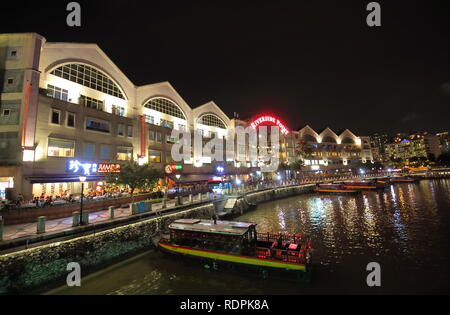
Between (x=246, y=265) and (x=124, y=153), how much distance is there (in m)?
27.0

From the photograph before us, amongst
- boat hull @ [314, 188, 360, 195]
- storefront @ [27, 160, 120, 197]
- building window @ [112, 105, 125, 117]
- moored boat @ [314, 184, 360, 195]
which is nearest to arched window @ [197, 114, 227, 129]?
building window @ [112, 105, 125, 117]

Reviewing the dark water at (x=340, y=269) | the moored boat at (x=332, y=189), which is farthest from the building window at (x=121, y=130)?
the moored boat at (x=332, y=189)

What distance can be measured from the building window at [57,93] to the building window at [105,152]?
752 cm

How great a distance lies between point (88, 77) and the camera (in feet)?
98.8

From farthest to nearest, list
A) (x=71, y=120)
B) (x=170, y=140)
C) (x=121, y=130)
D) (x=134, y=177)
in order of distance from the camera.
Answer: (x=170, y=140)
(x=121, y=130)
(x=71, y=120)
(x=134, y=177)

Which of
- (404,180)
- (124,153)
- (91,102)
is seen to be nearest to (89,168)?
(124,153)

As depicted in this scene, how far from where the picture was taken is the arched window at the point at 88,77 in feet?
→ 89.3

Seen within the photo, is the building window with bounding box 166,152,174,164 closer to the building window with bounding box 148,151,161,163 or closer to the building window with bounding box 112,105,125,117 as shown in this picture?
the building window with bounding box 148,151,161,163

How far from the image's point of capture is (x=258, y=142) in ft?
223

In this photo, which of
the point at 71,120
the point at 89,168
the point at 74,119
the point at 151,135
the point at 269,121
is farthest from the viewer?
the point at 269,121

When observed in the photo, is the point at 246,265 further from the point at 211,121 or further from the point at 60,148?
the point at 211,121

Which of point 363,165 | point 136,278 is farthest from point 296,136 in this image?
point 136,278

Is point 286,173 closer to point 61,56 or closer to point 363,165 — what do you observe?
point 363,165

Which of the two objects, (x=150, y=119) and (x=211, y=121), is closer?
(x=150, y=119)
